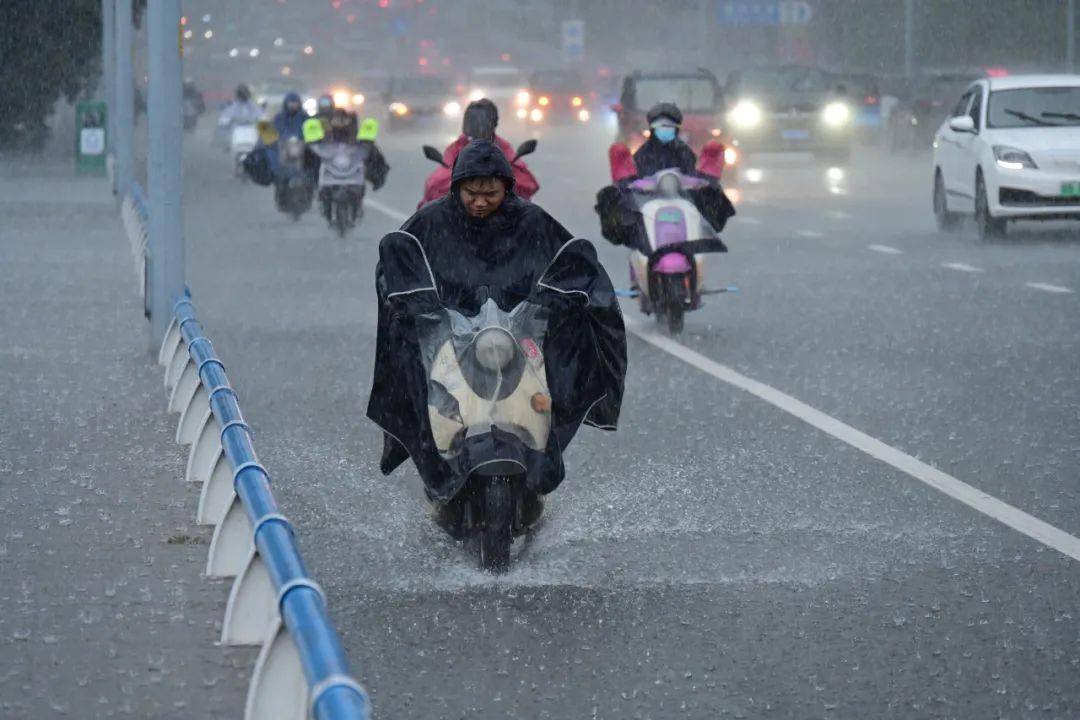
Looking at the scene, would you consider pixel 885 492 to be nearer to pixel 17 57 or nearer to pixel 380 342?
pixel 380 342

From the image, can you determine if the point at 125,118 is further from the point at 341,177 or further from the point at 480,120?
the point at 480,120

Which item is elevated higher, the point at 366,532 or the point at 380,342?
the point at 380,342

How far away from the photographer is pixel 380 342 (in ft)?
27.2

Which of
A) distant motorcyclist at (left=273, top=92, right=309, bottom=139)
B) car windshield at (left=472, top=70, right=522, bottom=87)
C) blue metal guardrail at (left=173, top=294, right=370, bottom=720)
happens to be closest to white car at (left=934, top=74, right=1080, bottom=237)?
distant motorcyclist at (left=273, top=92, right=309, bottom=139)

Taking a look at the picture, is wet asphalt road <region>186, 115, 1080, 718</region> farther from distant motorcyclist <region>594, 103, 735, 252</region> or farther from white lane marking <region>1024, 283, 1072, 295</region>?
distant motorcyclist <region>594, 103, 735, 252</region>

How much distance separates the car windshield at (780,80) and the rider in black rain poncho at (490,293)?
118 ft

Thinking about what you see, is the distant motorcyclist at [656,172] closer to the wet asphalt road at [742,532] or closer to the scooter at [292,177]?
the wet asphalt road at [742,532]

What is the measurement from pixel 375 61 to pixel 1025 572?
6226 inches

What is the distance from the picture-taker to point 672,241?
50.3 feet

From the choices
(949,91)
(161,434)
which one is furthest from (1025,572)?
(949,91)

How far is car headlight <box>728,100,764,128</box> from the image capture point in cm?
4259

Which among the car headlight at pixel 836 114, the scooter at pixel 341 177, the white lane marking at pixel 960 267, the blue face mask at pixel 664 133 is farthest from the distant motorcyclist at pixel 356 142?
the car headlight at pixel 836 114

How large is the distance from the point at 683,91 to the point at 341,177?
14709 millimetres

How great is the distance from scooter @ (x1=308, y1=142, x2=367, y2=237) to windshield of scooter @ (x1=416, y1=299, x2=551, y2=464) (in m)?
18.6
